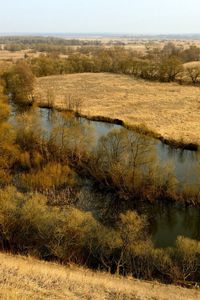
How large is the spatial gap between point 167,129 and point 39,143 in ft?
60.3

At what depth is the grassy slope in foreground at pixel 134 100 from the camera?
44.1 meters

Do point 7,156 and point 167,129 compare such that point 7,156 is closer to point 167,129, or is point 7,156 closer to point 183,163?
point 183,163

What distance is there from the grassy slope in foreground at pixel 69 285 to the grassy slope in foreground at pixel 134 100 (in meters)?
23.0

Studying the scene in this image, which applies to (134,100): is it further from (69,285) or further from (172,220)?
(69,285)

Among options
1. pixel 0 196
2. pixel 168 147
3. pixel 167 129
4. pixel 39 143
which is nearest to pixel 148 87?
pixel 167 129

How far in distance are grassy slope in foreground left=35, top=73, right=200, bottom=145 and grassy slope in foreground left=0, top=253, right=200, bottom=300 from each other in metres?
23.0

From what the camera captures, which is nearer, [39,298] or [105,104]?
[39,298]

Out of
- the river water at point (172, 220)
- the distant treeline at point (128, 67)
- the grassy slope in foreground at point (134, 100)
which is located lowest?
the river water at point (172, 220)

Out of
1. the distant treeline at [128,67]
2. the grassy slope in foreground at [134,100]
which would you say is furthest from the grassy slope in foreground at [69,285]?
the distant treeline at [128,67]

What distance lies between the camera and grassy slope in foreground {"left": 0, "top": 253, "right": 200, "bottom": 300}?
14.9 metres

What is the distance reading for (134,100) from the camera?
2361 inches

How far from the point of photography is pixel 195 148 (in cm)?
3631

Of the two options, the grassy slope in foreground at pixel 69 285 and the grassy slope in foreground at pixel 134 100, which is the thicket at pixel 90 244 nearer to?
the grassy slope in foreground at pixel 69 285

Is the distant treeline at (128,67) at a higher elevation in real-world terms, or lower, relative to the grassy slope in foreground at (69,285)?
higher
